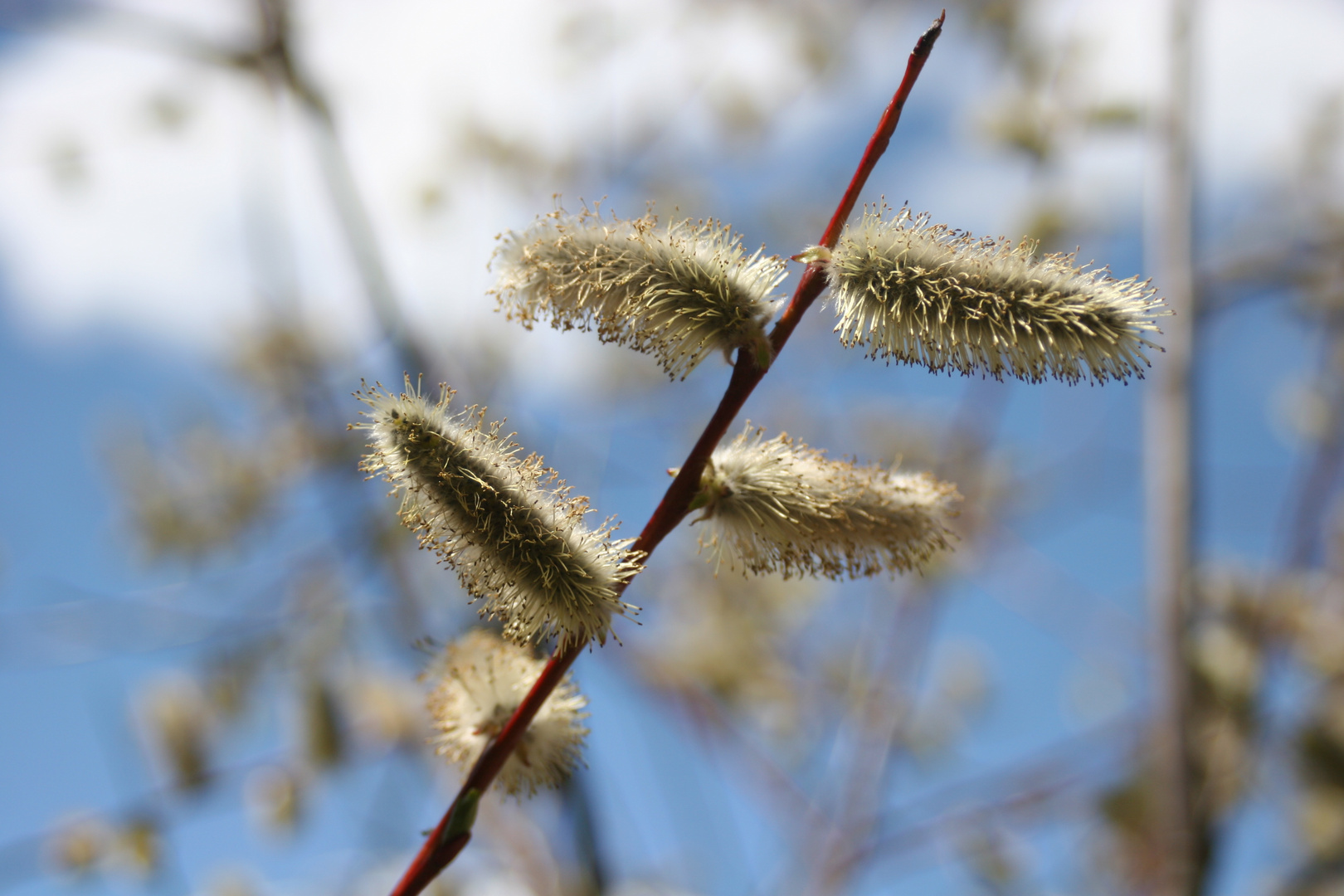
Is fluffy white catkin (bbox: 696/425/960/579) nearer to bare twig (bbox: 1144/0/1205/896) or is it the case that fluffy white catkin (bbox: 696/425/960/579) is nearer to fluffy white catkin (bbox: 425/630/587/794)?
fluffy white catkin (bbox: 425/630/587/794)

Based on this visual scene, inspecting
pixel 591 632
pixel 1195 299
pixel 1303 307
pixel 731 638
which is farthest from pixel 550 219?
pixel 1303 307

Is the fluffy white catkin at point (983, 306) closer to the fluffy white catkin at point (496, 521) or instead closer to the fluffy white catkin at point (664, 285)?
the fluffy white catkin at point (664, 285)

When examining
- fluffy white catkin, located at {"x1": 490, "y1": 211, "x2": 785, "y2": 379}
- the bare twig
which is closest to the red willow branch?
fluffy white catkin, located at {"x1": 490, "y1": 211, "x2": 785, "y2": 379}

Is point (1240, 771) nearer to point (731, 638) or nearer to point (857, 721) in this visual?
point (857, 721)

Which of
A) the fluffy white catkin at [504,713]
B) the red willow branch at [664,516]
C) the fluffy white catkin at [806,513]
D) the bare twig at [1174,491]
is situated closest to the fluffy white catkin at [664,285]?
the red willow branch at [664,516]

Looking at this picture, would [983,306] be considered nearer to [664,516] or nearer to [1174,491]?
[664,516]

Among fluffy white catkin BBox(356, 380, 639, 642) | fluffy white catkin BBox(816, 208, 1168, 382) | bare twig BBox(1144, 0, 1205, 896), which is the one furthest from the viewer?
bare twig BBox(1144, 0, 1205, 896)

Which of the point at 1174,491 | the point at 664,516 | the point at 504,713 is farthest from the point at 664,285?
the point at 1174,491
